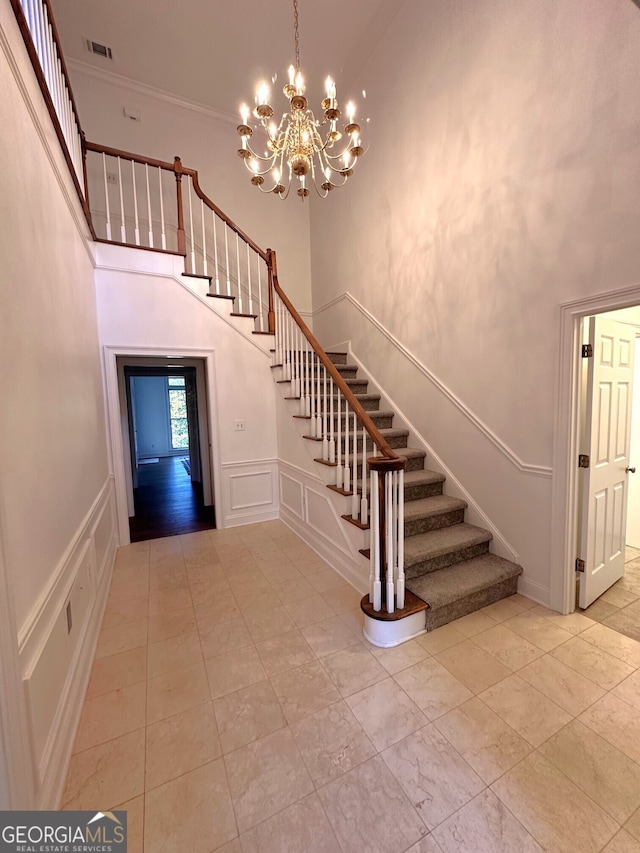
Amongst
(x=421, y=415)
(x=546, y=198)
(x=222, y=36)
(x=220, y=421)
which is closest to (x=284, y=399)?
(x=220, y=421)

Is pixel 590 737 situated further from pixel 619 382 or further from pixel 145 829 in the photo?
pixel 619 382

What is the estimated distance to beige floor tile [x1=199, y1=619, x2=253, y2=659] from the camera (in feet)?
7.04

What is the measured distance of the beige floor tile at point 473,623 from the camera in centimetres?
226

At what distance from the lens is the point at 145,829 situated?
124 centimetres

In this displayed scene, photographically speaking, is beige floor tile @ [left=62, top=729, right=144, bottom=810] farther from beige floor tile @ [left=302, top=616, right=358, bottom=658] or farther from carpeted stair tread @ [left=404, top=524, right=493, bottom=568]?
carpeted stair tread @ [left=404, top=524, right=493, bottom=568]

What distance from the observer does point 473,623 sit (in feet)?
7.66

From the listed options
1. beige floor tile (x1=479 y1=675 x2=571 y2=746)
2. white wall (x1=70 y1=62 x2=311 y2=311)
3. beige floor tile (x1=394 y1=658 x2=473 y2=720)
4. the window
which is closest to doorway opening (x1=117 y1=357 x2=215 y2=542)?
the window

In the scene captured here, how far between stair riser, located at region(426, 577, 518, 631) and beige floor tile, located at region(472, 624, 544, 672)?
0.18 meters

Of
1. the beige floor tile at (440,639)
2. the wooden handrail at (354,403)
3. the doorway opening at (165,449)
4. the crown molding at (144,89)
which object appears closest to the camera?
the beige floor tile at (440,639)

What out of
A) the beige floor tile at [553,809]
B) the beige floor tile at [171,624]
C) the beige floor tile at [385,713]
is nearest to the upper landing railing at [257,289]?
the beige floor tile at [385,713]

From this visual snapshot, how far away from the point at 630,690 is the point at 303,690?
1709mm

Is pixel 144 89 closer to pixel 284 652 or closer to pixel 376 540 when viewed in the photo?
pixel 376 540

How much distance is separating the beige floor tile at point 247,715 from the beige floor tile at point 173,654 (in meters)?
0.39

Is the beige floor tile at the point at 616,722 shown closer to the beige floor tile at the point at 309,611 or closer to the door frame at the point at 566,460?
the door frame at the point at 566,460
